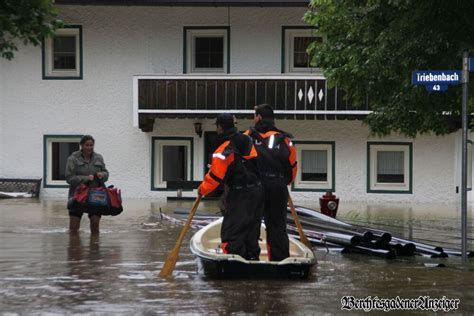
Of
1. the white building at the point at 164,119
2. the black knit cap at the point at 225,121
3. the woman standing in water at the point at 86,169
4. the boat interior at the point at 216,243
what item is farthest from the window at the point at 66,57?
the black knit cap at the point at 225,121

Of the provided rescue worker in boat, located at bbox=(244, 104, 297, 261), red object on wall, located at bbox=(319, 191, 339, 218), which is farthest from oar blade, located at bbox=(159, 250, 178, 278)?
red object on wall, located at bbox=(319, 191, 339, 218)

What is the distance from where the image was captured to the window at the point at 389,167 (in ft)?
85.4

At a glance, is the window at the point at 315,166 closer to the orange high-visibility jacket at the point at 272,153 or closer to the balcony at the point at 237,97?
the balcony at the point at 237,97

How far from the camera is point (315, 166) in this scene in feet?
86.6

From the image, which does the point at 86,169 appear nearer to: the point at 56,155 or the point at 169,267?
the point at 169,267

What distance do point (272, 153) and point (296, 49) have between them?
17.0 metres

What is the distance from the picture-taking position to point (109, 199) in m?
13.8

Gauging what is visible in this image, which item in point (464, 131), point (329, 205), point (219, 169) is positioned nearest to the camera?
→ point (219, 169)

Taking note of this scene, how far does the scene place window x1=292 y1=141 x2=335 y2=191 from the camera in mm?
26125

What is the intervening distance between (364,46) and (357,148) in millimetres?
12575

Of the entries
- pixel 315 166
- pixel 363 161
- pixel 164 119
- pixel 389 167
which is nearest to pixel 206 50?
pixel 164 119

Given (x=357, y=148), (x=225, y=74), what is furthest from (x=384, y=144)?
(x=225, y=74)

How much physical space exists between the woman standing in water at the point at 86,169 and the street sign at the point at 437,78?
5423 millimetres

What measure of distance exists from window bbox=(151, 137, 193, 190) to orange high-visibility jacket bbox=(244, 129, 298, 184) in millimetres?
16795
